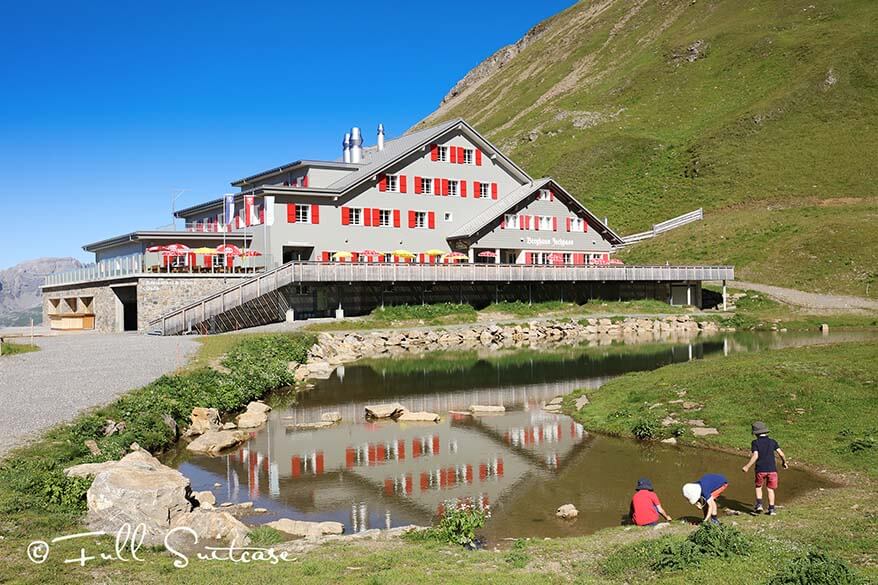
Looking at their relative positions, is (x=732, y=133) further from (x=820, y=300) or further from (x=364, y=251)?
(x=364, y=251)

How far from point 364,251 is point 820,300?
133ft

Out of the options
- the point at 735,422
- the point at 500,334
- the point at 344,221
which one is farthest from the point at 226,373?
the point at 344,221

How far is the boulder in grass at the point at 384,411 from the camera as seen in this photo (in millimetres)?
28141

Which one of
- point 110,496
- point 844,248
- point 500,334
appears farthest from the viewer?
point 844,248

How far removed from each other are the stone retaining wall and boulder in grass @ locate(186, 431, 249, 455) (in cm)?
1518

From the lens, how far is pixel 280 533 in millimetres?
14727

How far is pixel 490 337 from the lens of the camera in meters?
55.7

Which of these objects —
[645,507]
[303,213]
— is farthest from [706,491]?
[303,213]

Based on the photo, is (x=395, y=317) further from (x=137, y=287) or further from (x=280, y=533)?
(x=280, y=533)

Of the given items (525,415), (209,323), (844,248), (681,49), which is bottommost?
(525,415)

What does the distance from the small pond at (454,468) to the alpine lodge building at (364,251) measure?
2266cm

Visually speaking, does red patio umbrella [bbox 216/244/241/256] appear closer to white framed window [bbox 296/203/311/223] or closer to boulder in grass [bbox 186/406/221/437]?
white framed window [bbox 296/203/311/223]

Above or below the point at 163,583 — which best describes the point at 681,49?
above

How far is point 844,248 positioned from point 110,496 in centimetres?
7779
